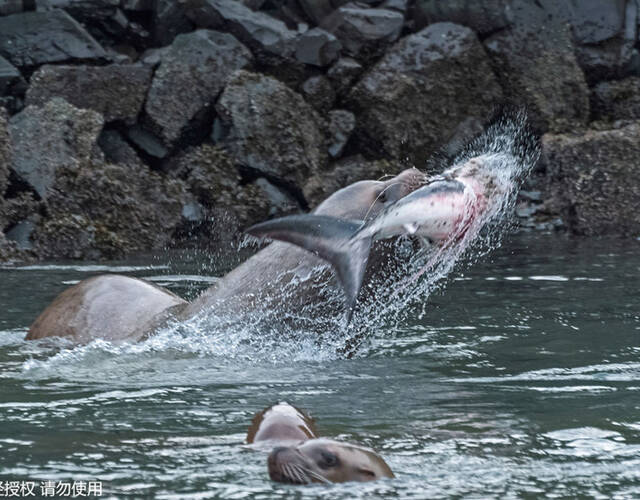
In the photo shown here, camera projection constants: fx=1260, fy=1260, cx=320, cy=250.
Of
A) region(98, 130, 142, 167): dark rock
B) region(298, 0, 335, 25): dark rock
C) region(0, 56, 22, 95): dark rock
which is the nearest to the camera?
region(0, 56, 22, 95): dark rock

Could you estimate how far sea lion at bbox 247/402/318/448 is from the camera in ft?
15.6

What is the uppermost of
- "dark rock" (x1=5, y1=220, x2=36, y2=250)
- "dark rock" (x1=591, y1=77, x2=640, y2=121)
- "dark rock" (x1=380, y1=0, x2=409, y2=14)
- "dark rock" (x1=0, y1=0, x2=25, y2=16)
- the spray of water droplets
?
"dark rock" (x1=380, y1=0, x2=409, y2=14)

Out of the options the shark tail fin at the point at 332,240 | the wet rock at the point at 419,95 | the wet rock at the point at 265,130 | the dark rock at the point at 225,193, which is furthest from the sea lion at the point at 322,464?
the wet rock at the point at 419,95

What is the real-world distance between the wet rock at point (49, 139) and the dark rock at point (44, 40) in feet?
4.28

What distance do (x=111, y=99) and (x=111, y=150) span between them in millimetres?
629

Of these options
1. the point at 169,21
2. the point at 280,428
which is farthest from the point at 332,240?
the point at 169,21

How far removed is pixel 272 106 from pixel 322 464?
11711mm

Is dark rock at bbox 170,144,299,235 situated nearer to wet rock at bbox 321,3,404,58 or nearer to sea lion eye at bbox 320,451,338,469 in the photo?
wet rock at bbox 321,3,404,58

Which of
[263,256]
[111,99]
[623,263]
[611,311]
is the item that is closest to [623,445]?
[263,256]

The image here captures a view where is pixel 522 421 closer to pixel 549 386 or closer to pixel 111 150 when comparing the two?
pixel 549 386

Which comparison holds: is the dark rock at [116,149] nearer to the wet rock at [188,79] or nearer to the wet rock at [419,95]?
the wet rock at [188,79]

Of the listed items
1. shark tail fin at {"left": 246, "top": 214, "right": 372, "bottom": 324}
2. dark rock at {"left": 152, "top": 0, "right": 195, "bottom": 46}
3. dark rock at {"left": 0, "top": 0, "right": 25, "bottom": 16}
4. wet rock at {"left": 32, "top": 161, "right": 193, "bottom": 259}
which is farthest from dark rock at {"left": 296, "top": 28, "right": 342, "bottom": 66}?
shark tail fin at {"left": 246, "top": 214, "right": 372, "bottom": 324}

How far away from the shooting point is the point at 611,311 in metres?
8.82

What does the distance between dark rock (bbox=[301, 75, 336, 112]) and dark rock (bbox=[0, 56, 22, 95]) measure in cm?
373
